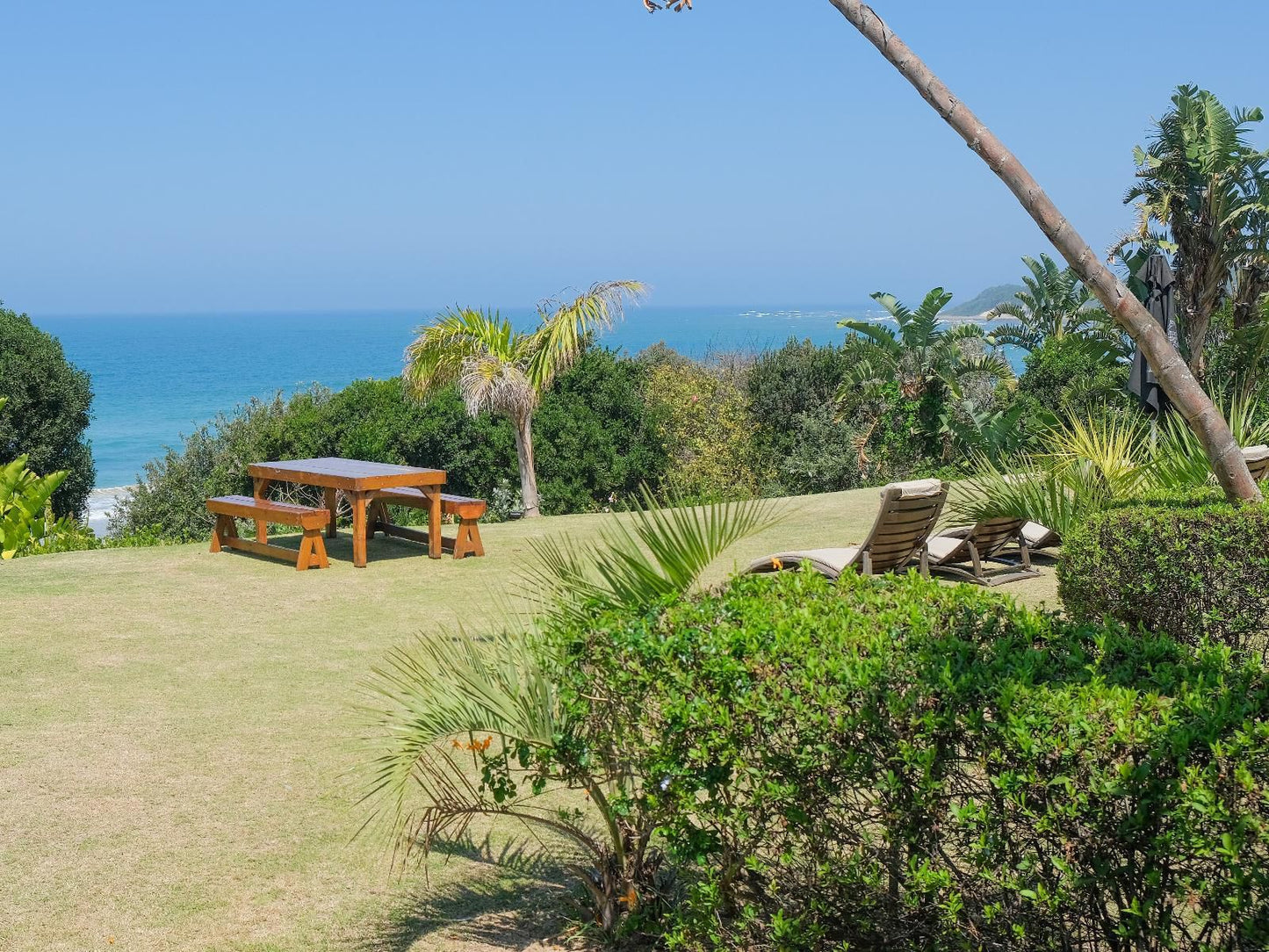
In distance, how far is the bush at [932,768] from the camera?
2408mm

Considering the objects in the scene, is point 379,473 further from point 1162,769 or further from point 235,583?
point 1162,769

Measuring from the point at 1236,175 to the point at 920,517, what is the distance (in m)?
15.9

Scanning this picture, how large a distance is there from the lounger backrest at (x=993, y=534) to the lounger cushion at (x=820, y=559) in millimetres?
1070

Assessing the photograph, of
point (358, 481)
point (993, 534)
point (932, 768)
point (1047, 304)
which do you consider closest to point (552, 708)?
point (932, 768)

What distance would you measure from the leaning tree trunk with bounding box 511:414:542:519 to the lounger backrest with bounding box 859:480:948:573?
9227 mm

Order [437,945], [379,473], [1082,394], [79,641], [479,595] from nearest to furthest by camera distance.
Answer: [437,945] < [79,641] < [479,595] < [379,473] < [1082,394]

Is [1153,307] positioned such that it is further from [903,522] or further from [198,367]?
[198,367]

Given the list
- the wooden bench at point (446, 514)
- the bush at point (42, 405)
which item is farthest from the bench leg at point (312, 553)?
the bush at point (42, 405)

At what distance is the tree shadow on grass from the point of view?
12.1 ft

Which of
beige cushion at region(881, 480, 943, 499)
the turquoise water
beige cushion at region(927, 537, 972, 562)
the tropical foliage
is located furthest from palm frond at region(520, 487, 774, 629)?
the turquoise water

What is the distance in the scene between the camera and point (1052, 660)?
3006mm

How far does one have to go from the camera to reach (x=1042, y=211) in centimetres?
515

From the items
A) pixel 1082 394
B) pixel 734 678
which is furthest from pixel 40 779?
pixel 1082 394

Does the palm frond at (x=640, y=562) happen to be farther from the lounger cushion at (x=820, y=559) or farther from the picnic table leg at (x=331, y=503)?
the picnic table leg at (x=331, y=503)
